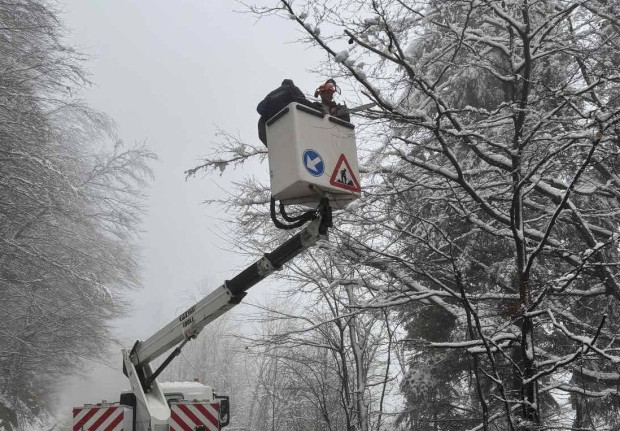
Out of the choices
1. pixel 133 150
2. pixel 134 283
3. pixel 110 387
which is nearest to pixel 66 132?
pixel 133 150

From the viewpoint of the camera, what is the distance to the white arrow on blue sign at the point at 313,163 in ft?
10.6

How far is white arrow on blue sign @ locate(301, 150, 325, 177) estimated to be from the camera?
323cm

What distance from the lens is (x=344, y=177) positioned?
3.42 m

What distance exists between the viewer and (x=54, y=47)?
11336 mm

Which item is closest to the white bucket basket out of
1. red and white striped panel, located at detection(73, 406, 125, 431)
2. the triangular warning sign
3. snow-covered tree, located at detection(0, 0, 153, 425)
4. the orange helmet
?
the triangular warning sign

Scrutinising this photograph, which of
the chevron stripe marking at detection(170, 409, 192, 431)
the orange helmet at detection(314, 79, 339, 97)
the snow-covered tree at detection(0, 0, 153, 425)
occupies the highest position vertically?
the snow-covered tree at detection(0, 0, 153, 425)

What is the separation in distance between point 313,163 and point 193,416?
140 inches

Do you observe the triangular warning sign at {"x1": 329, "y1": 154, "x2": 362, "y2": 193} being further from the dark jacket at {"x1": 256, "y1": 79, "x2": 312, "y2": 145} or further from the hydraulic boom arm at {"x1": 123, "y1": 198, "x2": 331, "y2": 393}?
the dark jacket at {"x1": 256, "y1": 79, "x2": 312, "y2": 145}

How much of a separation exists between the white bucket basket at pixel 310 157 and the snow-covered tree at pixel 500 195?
0.41 m

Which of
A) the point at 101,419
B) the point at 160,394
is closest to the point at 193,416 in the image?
the point at 160,394

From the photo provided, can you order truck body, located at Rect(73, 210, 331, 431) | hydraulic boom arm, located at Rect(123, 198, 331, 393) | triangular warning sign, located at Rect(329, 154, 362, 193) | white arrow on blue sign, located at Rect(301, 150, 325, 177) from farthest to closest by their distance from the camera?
truck body, located at Rect(73, 210, 331, 431) → hydraulic boom arm, located at Rect(123, 198, 331, 393) → triangular warning sign, located at Rect(329, 154, 362, 193) → white arrow on blue sign, located at Rect(301, 150, 325, 177)

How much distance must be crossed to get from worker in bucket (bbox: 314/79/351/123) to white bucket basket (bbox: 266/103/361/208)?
0.09 meters

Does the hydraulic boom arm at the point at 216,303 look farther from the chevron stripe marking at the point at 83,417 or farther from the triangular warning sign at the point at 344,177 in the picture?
the chevron stripe marking at the point at 83,417

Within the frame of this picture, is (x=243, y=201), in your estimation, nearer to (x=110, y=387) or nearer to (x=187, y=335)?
(x=187, y=335)
